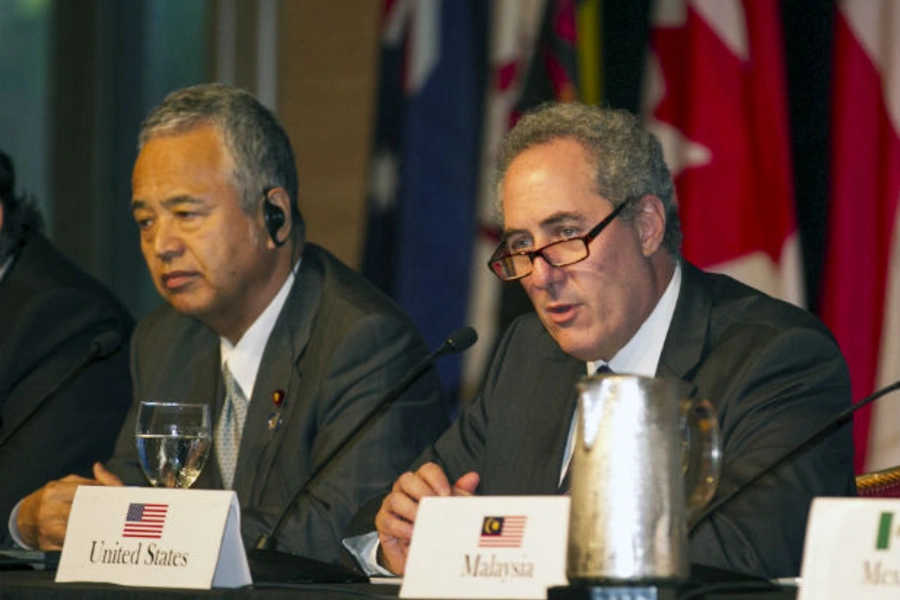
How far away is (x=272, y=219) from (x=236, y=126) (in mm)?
209

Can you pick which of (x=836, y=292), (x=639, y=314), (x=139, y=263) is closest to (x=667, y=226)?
(x=639, y=314)

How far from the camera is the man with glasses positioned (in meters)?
2.42

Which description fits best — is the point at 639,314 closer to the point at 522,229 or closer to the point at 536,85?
the point at 522,229

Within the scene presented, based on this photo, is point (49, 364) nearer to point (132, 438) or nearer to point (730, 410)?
point (132, 438)

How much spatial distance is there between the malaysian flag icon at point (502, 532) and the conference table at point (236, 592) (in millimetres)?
151

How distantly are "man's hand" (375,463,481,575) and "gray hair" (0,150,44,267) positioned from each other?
1633 mm

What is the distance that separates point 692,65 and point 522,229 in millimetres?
1394

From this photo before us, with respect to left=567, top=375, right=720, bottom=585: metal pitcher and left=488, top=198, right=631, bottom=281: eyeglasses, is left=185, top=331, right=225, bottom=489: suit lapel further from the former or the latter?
left=567, top=375, right=720, bottom=585: metal pitcher

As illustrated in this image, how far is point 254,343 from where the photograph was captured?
341 cm

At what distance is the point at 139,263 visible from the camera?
619cm

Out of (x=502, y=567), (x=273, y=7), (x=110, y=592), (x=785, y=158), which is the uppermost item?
(x=273, y=7)

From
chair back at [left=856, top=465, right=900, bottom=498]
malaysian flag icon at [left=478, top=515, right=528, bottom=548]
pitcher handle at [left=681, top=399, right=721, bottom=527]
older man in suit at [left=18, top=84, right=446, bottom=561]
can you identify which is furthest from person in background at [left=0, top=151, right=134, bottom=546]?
pitcher handle at [left=681, top=399, right=721, bottom=527]

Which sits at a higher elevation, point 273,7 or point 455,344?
point 273,7

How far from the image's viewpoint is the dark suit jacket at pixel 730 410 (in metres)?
2.35
